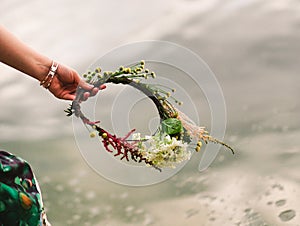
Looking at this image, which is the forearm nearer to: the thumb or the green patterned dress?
the thumb

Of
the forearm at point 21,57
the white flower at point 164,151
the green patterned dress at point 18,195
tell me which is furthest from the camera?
the white flower at point 164,151

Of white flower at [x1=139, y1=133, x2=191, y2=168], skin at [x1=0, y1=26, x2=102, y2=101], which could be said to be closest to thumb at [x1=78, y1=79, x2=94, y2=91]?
skin at [x1=0, y1=26, x2=102, y2=101]

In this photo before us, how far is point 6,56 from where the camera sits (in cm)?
141

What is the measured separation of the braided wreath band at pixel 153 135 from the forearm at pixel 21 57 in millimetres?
113

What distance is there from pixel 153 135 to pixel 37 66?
0.36 metres

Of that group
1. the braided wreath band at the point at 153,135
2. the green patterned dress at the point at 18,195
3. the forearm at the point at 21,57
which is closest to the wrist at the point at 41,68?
the forearm at the point at 21,57

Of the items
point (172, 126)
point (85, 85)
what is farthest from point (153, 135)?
point (85, 85)

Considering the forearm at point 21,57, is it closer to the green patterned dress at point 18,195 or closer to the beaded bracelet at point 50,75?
the beaded bracelet at point 50,75

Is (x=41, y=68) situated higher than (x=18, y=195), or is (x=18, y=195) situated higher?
(x=41, y=68)

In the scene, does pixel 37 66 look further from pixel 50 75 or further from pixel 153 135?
pixel 153 135

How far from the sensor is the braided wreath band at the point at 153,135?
1513 millimetres

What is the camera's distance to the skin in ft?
4.58

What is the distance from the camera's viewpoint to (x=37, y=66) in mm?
1514

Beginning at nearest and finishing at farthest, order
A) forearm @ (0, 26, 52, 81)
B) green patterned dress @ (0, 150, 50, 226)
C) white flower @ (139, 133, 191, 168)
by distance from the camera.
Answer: green patterned dress @ (0, 150, 50, 226) < forearm @ (0, 26, 52, 81) < white flower @ (139, 133, 191, 168)
